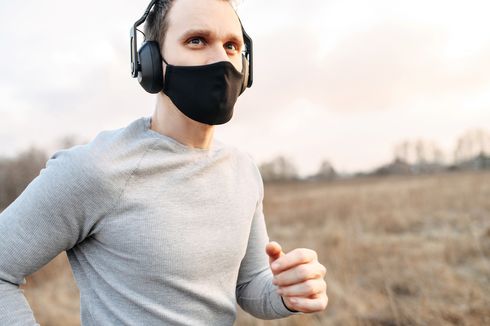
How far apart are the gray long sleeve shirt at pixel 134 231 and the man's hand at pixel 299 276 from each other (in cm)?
22

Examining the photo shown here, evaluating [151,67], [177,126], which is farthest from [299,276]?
[151,67]

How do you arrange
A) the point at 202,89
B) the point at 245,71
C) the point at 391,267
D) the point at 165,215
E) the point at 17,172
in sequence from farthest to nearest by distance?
the point at 17,172 → the point at 391,267 → the point at 245,71 → the point at 202,89 → the point at 165,215

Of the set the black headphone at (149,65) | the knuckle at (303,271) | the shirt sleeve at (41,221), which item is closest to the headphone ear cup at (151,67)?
the black headphone at (149,65)

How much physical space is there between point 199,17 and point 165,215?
26.2 inches

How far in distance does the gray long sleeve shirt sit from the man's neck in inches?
1.4

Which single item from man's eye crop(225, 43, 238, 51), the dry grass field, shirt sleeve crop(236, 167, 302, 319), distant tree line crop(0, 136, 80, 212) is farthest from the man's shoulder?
distant tree line crop(0, 136, 80, 212)

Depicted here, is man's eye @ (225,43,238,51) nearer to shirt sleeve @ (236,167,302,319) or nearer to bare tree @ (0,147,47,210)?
shirt sleeve @ (236,167,302,319)

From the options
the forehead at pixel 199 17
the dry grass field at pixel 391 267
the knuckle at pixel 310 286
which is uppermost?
the forehead at pixel 199 17

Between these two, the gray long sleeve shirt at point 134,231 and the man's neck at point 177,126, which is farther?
the man's neck at point 177,126

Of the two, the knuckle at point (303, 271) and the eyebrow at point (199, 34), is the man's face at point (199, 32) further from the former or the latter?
the knuckle at point (303, 271)

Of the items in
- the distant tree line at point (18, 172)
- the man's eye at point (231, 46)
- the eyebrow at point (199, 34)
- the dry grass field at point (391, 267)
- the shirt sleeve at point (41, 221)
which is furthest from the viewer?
the distant tree line at point (18, 172)

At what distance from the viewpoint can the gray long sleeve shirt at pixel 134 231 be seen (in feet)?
3.62

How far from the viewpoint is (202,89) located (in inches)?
53.0

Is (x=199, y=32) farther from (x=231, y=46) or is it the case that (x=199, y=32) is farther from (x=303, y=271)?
(x=303, y=271)
